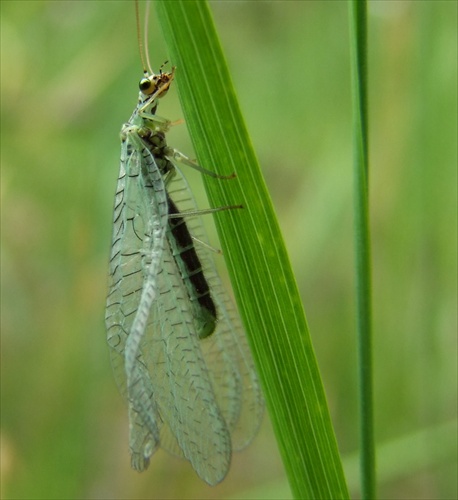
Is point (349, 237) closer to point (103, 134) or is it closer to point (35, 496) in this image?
point (103, 134)

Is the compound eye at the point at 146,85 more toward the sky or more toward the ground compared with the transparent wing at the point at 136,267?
more toward the sky

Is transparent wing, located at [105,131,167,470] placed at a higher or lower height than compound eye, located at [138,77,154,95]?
lower

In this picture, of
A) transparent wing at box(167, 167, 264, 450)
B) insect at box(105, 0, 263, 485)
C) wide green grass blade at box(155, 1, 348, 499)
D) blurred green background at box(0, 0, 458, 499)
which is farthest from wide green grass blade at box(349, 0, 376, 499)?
blurred green background at box(0, 0, 458, 499)

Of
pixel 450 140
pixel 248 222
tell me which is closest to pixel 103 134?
pixel 450 140

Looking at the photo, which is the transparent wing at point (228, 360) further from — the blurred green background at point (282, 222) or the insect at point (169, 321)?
the blurred green background at point (282, 222)

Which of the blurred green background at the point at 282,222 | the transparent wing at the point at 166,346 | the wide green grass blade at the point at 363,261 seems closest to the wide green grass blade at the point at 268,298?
the wide green grass blade at the point at 363,261

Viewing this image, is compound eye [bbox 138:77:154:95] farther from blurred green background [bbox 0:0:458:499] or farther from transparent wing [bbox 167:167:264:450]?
blurred green background [bbox 0:0:458:499]

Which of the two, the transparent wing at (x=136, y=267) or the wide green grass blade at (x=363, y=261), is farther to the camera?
the transparent wing at (x=136, y=267)

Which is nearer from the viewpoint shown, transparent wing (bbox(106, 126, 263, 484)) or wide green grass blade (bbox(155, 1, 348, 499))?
wide green grass blade (bbox(155, 1, 348, 499))
